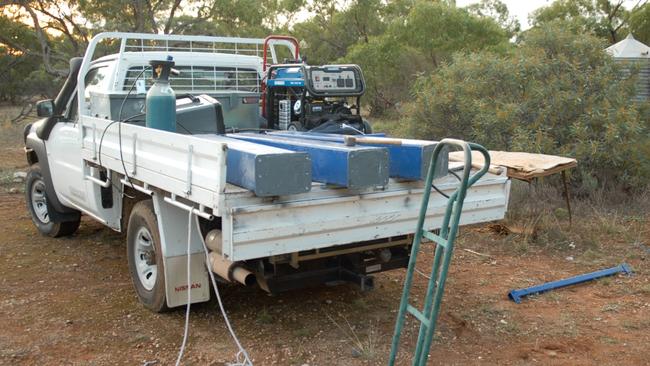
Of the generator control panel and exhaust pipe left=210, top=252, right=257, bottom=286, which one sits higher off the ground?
the generator control panel

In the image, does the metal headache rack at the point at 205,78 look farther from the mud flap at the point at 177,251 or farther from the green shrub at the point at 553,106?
the green shrub at the point at 553,106

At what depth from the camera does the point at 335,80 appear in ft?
27.3

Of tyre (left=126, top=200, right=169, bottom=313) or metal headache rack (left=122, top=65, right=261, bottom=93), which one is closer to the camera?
tyre (left=126, top=200, right=169, bottom=313)

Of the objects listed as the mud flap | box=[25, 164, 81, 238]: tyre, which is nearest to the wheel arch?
box=[25, 164, 81, 238]: tyre

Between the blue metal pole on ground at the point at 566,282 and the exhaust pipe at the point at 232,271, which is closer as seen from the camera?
the exhaust pipe at the point at 232,271

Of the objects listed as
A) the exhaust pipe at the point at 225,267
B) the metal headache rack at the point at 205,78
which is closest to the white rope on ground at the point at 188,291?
the exhaust pipe at the point at 225,267

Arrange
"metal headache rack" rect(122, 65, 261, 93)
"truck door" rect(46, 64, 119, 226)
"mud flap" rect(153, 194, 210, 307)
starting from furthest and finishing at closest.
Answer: "metal headache rack" rect(122, 65, 261, 93)
"truck door" rect(46, 64, 119, 226)
"mud flap" rect(153, 194, 210, 307)

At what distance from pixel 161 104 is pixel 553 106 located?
5.54 m

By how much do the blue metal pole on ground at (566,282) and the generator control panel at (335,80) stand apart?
3817mm

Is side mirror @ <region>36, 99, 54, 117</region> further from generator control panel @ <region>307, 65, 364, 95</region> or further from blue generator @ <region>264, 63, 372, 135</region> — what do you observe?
generator control panel @ <region>307, 65, 364, 95</region>

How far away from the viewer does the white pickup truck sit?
355 centimetres

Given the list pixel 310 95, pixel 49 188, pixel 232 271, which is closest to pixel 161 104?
pixel 232 271

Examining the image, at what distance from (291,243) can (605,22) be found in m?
30.7

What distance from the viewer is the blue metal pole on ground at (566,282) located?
509 centimetres
